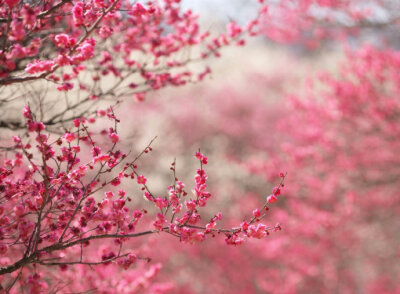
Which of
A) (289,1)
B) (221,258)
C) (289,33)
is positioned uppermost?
(289,1)

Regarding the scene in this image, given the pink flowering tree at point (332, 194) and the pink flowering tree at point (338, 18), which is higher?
the pink flowering tree at point (338, 18)

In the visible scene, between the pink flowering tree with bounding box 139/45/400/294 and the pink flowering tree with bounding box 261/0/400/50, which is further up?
the pink flowering tree with bounding box 261/0/400/50

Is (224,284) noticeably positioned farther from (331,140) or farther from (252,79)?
(252,79)

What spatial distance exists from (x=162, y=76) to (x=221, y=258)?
683 cm

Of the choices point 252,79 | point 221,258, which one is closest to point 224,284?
point 221,258

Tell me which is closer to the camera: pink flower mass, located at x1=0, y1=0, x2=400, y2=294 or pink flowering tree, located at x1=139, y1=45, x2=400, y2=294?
pink flower mass, located at x1=0, y1=0, x2=400, y2=294

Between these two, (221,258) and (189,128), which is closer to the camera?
(221,258)

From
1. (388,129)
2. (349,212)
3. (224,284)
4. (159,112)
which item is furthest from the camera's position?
(159,112)

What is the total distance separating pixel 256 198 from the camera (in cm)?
1397

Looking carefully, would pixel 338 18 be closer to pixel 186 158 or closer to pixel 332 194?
pixel 332 194

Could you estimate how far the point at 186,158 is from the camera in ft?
50.5

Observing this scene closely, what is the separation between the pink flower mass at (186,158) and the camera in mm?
2387

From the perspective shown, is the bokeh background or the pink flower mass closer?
the pink flower mass

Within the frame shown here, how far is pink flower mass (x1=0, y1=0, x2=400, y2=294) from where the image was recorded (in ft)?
7.83
